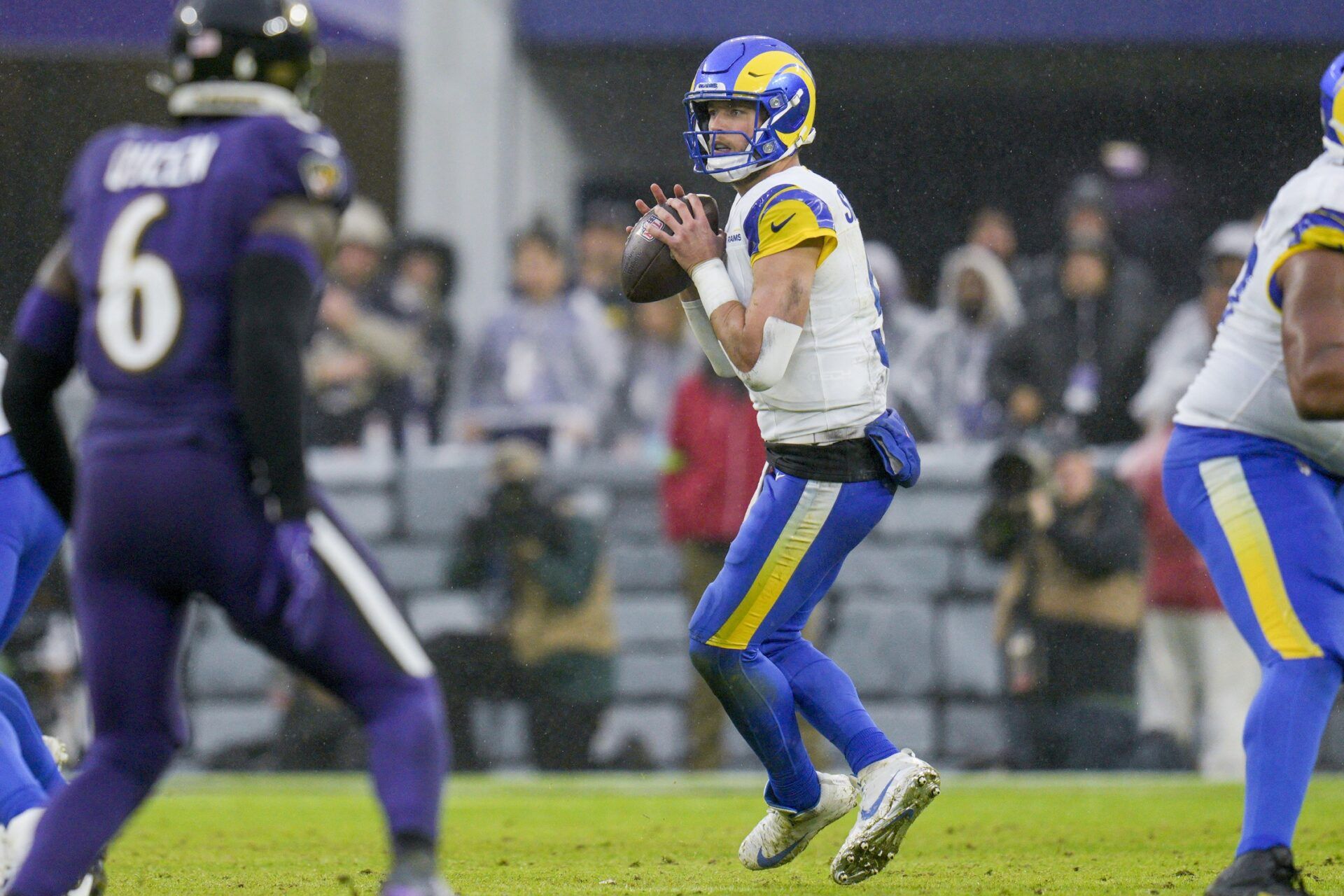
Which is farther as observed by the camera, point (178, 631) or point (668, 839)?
point (668, 839)

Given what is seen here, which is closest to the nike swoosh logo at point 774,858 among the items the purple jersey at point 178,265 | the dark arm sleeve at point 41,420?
the dark arm sleeve at point 41,420

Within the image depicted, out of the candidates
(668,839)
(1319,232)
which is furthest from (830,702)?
(1319,232)

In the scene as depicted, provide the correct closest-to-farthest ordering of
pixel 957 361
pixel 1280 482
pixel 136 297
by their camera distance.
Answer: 1. pixel 136 297
2. pixel 1280 482
3. pixel 957 361

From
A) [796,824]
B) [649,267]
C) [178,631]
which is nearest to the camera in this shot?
[178,631]

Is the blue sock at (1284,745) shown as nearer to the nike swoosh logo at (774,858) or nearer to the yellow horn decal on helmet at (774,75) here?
the nike swoosh logo at (774,858)

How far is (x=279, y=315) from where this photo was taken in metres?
3.16

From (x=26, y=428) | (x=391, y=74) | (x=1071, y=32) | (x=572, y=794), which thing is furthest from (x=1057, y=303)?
(x=26, y=428)

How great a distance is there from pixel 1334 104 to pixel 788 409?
4.86 ft

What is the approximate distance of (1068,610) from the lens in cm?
862

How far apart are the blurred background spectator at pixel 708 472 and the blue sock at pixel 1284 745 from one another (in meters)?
4.63

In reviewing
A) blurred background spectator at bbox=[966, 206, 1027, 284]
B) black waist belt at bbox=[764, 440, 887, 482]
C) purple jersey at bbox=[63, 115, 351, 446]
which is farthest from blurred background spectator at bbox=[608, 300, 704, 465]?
purple jersey at bbox=[63, 115, 351, 446]

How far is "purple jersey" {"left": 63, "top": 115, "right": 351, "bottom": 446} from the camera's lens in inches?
127

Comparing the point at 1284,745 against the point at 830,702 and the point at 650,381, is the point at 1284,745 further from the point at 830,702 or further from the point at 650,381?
the point at 650,381

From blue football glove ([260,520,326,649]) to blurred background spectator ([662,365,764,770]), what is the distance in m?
5.40
